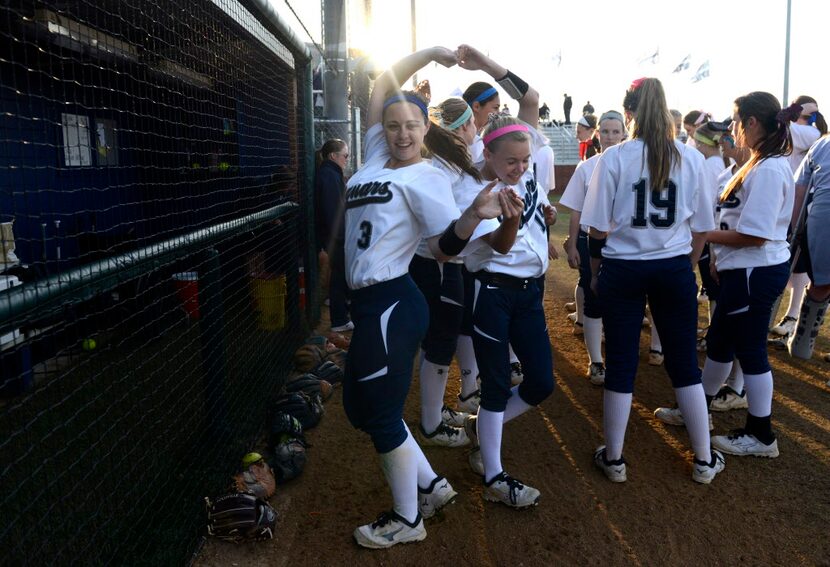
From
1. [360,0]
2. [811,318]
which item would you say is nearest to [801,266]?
[811,318]

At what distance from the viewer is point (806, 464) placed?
3830 mm

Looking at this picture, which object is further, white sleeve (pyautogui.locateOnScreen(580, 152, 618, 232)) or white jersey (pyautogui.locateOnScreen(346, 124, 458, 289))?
white sleeve (pyautogui.locateOnScreen(580, 152, 618, 232))

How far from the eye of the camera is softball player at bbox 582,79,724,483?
337cm

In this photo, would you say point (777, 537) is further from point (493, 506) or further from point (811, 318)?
point (811, 318)

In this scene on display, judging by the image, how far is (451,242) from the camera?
2594mm

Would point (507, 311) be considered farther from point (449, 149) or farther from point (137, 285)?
point (137, 285)

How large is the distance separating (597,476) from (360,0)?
8731 mm

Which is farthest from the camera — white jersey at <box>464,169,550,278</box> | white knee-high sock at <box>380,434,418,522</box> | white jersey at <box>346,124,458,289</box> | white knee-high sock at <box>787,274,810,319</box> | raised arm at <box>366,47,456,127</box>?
white knee-high sock at <box>787,274,810,319</box>

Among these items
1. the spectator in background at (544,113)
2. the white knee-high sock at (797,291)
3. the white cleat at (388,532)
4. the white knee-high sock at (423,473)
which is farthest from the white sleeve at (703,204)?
the spectator in background at (544,113)

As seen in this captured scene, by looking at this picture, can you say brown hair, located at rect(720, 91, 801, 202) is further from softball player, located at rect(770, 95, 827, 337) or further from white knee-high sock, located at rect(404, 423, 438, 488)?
softball player, located at rect(770, 95, 827, 337)

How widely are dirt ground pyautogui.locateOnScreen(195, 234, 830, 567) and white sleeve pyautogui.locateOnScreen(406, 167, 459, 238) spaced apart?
1.49 m

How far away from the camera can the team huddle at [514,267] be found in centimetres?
274

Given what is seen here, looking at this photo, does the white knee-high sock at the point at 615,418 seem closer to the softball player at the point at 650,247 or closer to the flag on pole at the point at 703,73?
the softball player at the point at 650,247

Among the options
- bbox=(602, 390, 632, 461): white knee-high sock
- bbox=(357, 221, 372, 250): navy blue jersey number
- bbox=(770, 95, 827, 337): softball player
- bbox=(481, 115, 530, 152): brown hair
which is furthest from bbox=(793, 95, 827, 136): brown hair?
bbox=(357, 221, 372, 250): navy blue jersey number
